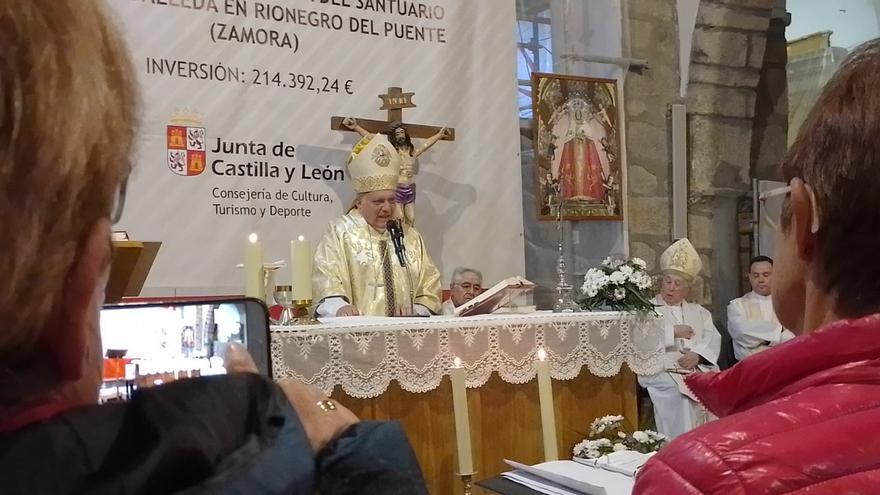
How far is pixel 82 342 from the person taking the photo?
52cm

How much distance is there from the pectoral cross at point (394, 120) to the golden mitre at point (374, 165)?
12cm

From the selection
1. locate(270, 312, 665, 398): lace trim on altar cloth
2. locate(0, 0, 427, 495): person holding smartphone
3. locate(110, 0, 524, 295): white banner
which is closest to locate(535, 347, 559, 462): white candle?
locate(270, 312, 665, 398): lace trim on altar cloth

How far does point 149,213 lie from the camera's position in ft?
12.4

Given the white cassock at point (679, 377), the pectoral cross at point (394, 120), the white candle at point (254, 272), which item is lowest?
the white cassock at point (679, 377)

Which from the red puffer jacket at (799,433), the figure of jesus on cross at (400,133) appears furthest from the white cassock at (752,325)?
the red puffer jacket at (799,433)

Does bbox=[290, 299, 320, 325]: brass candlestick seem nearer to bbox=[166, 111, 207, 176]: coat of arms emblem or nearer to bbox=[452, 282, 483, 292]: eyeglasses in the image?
bbox=[166, 111, 207, 176]: coat of arms emblem

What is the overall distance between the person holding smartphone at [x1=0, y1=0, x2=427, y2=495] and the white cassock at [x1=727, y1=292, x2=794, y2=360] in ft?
16.5

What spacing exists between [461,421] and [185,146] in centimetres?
197

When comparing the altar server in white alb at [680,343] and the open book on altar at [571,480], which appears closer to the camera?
the open book on altar at [571,480]

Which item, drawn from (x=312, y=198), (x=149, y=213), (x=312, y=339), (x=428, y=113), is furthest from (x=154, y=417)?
(x=428, y=113)

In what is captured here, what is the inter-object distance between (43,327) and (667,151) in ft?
17.2

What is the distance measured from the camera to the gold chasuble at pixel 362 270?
3.73 meters

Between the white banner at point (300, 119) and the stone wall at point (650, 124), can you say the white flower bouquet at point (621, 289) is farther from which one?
the stone wall at point (650, 124)

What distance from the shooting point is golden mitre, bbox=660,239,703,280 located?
5012mm
